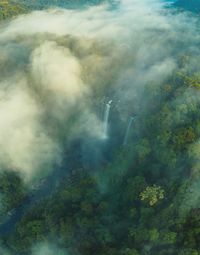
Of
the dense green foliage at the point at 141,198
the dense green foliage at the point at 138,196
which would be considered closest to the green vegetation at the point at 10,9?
the dense green foliage at the point at 138,196

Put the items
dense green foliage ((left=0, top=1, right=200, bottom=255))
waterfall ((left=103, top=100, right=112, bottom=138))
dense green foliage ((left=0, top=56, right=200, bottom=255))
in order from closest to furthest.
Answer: dense green foliage ((left=0, top=56, right=200, bottom=255)) < dense green foliage ((left=0, top=1, right=200, bottom=255)) < waterfall ((left=103, top=100, right=112, bottom=138))

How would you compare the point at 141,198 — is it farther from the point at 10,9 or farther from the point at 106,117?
the point at 10,9

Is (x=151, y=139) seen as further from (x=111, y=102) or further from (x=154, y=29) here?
(x=154, y=29)

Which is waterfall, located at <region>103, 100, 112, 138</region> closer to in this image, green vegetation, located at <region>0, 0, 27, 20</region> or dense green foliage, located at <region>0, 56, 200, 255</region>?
dense green foliage, located at <region>0, 56, 200, 255</region>

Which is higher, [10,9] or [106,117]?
[10,9]

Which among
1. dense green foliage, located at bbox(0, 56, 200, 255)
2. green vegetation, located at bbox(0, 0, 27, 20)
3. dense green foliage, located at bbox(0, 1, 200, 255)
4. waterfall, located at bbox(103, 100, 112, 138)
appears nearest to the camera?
dense green foliage, located at bbox(0, 56, 200, 255)

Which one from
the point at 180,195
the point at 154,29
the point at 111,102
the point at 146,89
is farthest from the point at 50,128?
the point at 154,29

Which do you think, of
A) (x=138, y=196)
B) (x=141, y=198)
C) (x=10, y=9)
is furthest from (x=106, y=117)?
(x=10, y=9)

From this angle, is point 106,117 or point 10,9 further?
point 10,9

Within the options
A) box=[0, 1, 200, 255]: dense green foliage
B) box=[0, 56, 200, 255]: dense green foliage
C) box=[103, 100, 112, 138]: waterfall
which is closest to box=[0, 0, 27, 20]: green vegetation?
box=[103, 100, 112, 138]: waterfall

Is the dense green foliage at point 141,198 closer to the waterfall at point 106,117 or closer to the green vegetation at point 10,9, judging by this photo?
the waterfall at point 106,117

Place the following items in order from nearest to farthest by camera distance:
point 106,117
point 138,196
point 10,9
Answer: point 138,196, point 106,117, point 10,9

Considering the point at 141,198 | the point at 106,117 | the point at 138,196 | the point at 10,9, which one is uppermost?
the point at 141,198

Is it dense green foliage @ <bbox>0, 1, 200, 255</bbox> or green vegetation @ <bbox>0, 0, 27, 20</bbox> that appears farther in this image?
green vegetation @ <bbox>0, 0, 27, 20</bbox>
